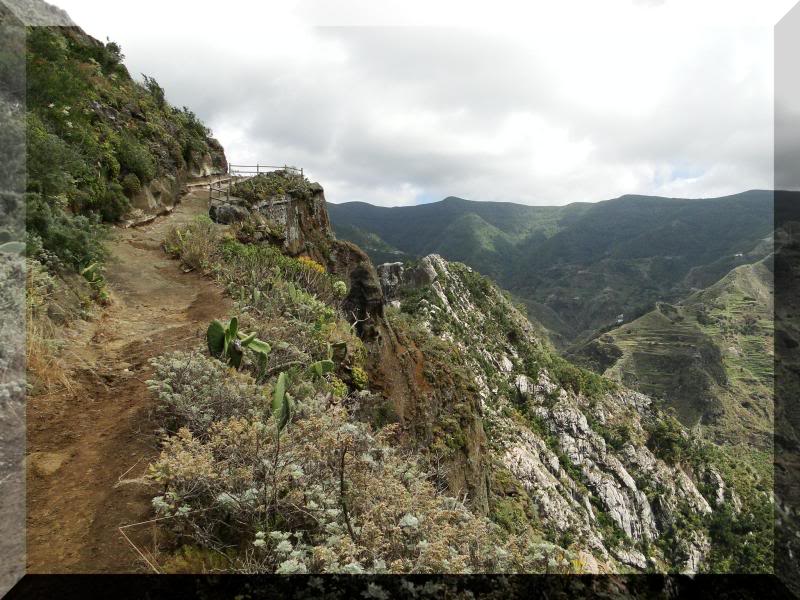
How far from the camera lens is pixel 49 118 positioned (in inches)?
392

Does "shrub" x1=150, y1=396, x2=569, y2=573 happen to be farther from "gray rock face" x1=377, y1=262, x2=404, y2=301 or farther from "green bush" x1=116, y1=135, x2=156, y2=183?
"gray rock face" x1=377, y1=262, x2=404, y2=301

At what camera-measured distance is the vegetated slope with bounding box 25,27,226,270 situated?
7.19m

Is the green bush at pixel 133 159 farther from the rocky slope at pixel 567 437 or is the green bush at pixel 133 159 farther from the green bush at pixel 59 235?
the rocky slope at pixel 567 437

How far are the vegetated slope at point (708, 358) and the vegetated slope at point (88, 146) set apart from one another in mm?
92889

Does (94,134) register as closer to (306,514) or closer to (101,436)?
(101,436)

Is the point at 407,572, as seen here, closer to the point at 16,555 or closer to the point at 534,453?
the point at 16,555

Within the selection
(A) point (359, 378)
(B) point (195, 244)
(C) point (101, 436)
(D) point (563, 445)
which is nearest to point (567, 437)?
(D) point (563, 445)

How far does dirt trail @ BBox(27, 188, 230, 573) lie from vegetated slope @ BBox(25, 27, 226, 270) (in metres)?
1.47

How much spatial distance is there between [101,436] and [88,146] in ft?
34.5

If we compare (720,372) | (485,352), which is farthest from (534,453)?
(720,372)

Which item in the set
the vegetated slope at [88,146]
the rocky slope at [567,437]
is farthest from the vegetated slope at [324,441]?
the rocky slope at [567,437]

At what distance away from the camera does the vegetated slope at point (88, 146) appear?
7.19 metres

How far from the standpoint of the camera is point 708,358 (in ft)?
325

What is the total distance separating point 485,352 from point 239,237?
30.1 m
